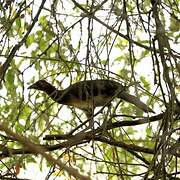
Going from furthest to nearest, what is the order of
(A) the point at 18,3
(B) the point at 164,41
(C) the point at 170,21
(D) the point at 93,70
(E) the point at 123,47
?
(E) the point at 123,47 < (C) the point at 170,21 < (A) the point at 18,3 < (D) the point at 93,70 < (B) the point at 164,41

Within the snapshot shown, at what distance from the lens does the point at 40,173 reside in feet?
7.78

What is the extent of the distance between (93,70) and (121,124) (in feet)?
0.95

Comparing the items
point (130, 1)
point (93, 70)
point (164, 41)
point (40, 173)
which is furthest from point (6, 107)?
point (164, 41)

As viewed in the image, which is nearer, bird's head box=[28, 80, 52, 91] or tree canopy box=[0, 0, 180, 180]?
tree canopy box=[0, 0, 180, 180]

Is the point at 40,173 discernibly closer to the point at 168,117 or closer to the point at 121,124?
the point at 121,124

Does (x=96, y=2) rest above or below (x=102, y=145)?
above

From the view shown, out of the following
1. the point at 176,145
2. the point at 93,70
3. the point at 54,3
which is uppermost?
the point at 54,3

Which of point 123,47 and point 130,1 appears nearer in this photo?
point 130,1

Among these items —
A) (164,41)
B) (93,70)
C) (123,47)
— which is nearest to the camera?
(164,41)

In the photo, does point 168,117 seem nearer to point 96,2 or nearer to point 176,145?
point 176,145

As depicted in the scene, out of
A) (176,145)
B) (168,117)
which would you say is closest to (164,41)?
(168,117)

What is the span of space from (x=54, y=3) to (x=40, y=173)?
0.87 m

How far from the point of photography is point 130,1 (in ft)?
8.56

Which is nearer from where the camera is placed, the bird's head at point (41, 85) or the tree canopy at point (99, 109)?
the tree canopy at point (99, 109)
